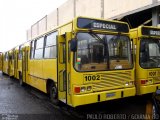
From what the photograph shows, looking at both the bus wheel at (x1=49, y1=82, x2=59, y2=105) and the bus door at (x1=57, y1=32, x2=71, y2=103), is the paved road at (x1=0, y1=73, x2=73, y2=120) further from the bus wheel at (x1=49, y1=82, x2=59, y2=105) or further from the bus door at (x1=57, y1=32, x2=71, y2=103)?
the bus door at (x1=57, y1=32, x2=71, y2=103)

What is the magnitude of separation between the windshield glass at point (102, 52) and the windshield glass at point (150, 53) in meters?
0.78

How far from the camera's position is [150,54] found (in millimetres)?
8516

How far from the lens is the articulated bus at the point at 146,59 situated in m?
8.23

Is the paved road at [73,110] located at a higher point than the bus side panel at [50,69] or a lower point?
lower

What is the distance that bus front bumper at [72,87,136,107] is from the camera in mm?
6547

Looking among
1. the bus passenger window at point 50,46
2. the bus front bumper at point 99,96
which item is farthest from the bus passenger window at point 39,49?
the bus front bumper at point 99,96

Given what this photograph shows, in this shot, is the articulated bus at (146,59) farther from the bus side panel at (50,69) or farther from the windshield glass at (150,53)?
the bus side panel at (50,69)

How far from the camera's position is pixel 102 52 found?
282 inches

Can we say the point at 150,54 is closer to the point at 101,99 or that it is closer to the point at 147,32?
the point at 147,32

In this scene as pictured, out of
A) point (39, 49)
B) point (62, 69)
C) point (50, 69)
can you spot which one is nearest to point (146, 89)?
point (62, 69)

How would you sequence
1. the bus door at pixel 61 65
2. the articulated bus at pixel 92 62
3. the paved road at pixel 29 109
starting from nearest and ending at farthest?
the articulated bus at pixel 92 62 < the paved road at pixel 29 109 < the bus door at pixel 61 65

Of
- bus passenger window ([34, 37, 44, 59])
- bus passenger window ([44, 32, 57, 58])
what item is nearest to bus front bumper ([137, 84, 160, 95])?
bus passenger window ([44, 32, 57, 58])

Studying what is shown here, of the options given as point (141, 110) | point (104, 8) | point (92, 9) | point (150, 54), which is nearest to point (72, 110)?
point (141, 110)

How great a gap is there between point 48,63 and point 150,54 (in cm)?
377
